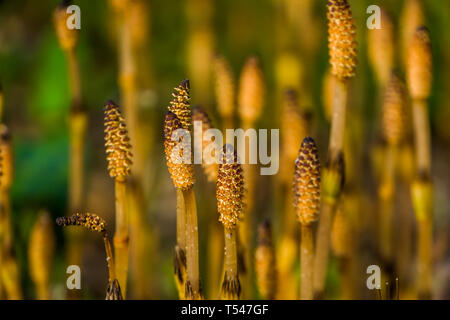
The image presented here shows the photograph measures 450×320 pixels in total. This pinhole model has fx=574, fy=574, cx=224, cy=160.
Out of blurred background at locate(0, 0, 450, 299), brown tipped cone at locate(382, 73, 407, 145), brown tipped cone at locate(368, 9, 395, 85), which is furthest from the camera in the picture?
blurred background at locate(0, 0, 450, 299)

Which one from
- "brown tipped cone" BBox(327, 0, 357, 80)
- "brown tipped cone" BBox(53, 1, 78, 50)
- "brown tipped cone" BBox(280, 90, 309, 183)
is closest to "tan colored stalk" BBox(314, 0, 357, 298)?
"brown tipped cone" BBox(327, 0, 357, 80)

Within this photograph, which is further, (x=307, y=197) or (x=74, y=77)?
(x=74, y=77)

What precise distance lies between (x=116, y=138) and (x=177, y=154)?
8 cm

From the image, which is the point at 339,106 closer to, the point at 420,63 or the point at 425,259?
the point at 420,63

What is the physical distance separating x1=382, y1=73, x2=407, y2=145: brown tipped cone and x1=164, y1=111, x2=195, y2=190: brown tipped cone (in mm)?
328

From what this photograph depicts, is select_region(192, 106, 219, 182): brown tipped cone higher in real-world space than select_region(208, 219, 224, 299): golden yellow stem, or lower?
higher

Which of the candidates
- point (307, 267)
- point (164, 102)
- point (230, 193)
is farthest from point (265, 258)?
point (164, 102)

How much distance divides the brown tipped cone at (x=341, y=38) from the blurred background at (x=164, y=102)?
235mm

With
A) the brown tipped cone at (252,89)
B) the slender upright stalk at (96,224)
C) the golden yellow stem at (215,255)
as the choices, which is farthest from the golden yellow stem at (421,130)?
the slender upright stalk at (96,224)

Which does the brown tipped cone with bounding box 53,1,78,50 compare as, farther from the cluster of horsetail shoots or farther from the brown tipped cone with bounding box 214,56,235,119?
the cluster of horsetail shoots

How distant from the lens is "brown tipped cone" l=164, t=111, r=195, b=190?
51 centimetres

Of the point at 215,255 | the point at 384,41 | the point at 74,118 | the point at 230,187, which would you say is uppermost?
the point at 384,41

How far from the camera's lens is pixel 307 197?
0.58m
